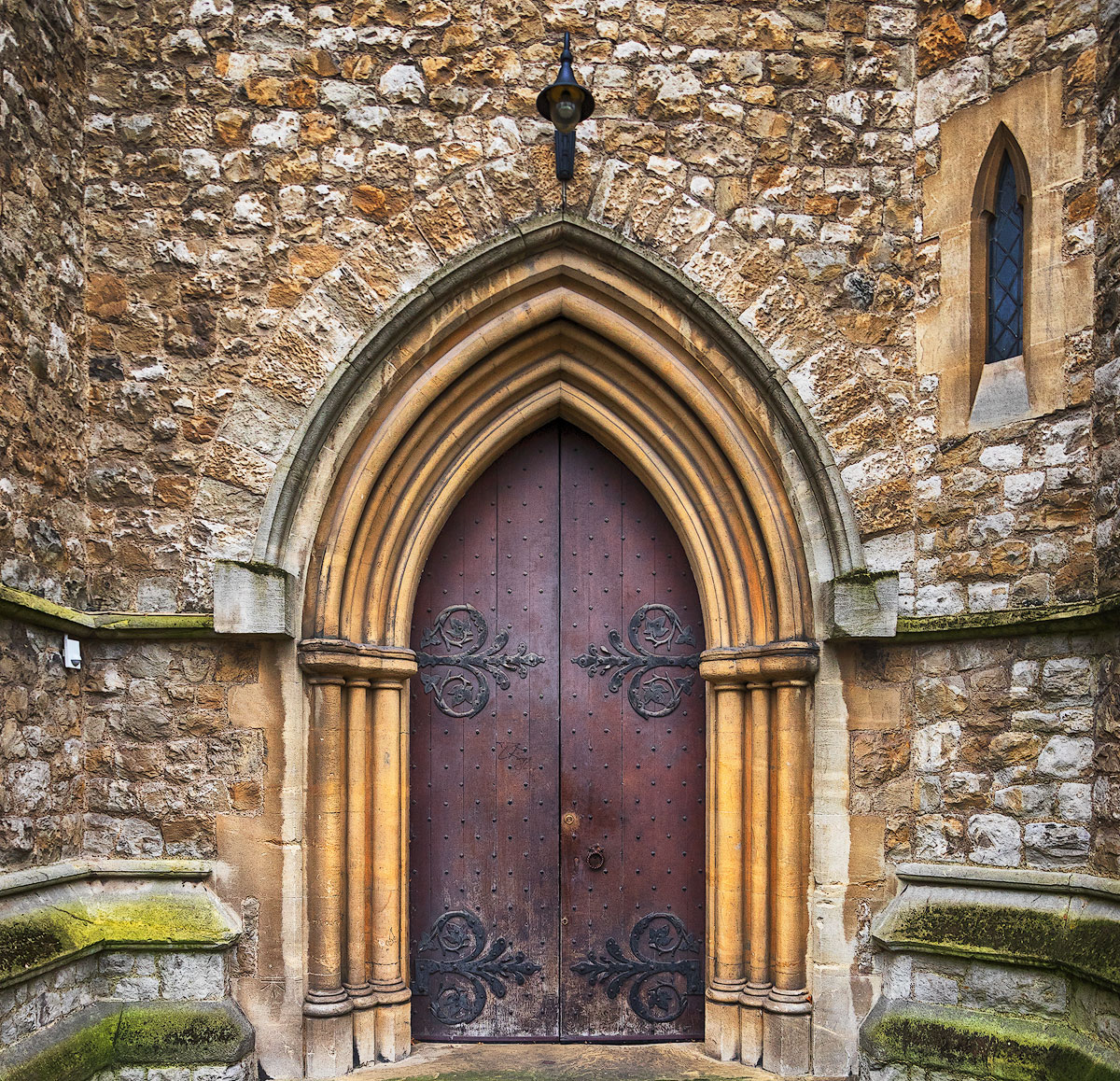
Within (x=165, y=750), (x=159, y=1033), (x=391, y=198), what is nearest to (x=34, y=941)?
(x=159, y=1033)

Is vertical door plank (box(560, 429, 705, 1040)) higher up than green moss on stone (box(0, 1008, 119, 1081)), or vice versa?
vertical door plank (box(560, 429, 705, 1040))

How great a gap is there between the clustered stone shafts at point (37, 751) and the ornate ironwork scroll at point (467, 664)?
144 centimetres

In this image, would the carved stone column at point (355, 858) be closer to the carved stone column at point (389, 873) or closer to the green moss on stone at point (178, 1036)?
the carved stone column at point (389, 873)

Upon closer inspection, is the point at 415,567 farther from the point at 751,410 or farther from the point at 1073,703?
the point at 1073,703

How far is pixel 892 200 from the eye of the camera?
423 centimetres

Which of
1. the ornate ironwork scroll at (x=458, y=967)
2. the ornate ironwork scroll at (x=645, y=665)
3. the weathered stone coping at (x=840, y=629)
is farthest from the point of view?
the ornate ironwork scroll at (x=645, y=665)

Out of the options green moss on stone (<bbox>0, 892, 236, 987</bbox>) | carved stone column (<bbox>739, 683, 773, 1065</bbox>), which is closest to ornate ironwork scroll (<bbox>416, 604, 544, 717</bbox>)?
carved stone column (<bbox>739, 683, 773, 1065</bbox>)

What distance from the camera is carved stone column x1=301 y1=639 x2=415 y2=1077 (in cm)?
402

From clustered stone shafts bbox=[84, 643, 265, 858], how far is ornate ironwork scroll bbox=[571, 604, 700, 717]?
1499mm

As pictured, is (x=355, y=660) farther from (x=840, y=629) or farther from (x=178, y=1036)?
(x=840, y=629)


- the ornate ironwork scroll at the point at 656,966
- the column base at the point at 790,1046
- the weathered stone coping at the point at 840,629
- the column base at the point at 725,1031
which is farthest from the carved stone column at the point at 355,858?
the column base at the point at 790,1046

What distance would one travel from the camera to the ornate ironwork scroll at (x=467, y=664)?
453 centimetres

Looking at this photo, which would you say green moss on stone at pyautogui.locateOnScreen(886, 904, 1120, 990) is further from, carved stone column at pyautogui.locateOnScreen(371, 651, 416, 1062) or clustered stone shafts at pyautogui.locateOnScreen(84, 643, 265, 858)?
clustered stone shafts at pyautogui.locateOnScreen(84, 643, 265, 858)

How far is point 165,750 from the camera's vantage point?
4039mm
